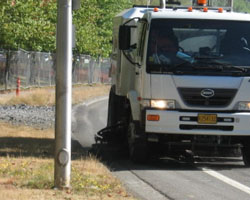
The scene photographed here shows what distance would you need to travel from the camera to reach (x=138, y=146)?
572 inches

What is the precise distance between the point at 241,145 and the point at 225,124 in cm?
70

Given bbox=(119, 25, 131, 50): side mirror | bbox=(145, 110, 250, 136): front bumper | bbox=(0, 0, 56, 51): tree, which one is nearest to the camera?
bbox=(145, 110, 250, 136): front bumper

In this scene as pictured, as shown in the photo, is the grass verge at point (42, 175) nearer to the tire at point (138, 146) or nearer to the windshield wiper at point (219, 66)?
the tire at point (138, 146)

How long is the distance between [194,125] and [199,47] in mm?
1456

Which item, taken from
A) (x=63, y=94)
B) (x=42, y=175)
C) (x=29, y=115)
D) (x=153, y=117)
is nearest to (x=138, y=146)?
(x=153, y=117)

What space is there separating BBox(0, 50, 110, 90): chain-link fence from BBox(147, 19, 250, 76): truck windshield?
27355 mm

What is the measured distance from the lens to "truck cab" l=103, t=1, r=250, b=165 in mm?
14086

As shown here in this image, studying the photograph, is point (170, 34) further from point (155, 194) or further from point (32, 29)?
point (32, 29)

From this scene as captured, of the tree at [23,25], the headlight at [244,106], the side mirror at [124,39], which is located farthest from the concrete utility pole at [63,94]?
the tree at [23,25]

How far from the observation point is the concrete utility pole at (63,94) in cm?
1065

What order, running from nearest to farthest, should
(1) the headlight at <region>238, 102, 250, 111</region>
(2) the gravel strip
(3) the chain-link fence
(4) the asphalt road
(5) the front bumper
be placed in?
(4) the asphalt road
(5) the front bumper
(1) the headlight at <region>238, 102, 250, 111</region>
(2) the gravel strip
(3) the chain-link fence

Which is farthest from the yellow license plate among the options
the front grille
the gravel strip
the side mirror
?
the gravel strip

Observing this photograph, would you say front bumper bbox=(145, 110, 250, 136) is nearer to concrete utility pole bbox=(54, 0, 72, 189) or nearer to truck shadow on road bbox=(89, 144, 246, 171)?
truck shadow on road bbox=(89, 144, 246, 171)

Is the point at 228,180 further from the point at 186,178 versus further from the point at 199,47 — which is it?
the point at 199,47
